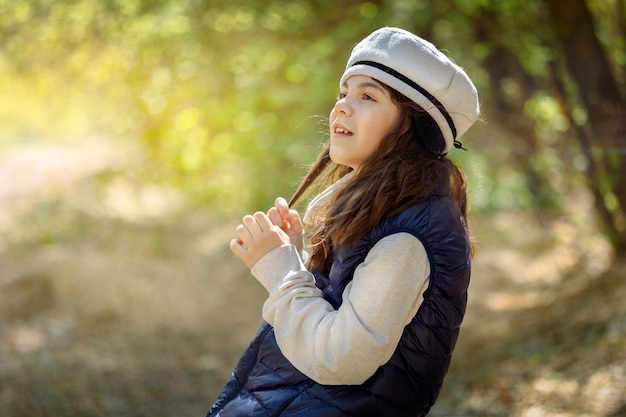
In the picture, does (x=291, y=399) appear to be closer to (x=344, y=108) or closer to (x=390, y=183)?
(x=390, y=183)

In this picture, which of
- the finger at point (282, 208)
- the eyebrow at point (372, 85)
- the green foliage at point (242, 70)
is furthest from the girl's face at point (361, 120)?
the green foliage at point (242, 70)

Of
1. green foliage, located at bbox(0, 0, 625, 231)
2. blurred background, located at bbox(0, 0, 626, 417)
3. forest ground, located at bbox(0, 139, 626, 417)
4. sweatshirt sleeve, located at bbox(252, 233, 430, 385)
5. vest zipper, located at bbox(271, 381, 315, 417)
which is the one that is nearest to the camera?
sweatshirt sleeve, located at bbox(252, 233, 430, 385)

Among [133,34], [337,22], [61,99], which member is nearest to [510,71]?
[337,22]

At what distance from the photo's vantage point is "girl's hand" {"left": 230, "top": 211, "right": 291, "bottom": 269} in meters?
1.56

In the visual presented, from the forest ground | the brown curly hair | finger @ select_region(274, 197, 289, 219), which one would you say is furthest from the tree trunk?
finger @ select_region(274, 197, 289, 219)

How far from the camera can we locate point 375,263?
4.58ft

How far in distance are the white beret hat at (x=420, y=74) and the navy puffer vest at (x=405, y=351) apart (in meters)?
0.19

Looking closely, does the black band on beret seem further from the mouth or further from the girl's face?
the mouth

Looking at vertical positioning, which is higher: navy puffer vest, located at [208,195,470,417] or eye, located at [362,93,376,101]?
eye, located at [362,93,376,101]

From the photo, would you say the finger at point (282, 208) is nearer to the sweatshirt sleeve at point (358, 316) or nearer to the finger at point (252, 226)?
the finger at point (252, 226)

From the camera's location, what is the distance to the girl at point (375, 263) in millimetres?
1402

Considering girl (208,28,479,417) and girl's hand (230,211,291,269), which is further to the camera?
girl's hand (230,211,291,269)

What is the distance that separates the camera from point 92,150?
38.4 feet

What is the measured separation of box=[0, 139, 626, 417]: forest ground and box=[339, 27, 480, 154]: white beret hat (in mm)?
2605
